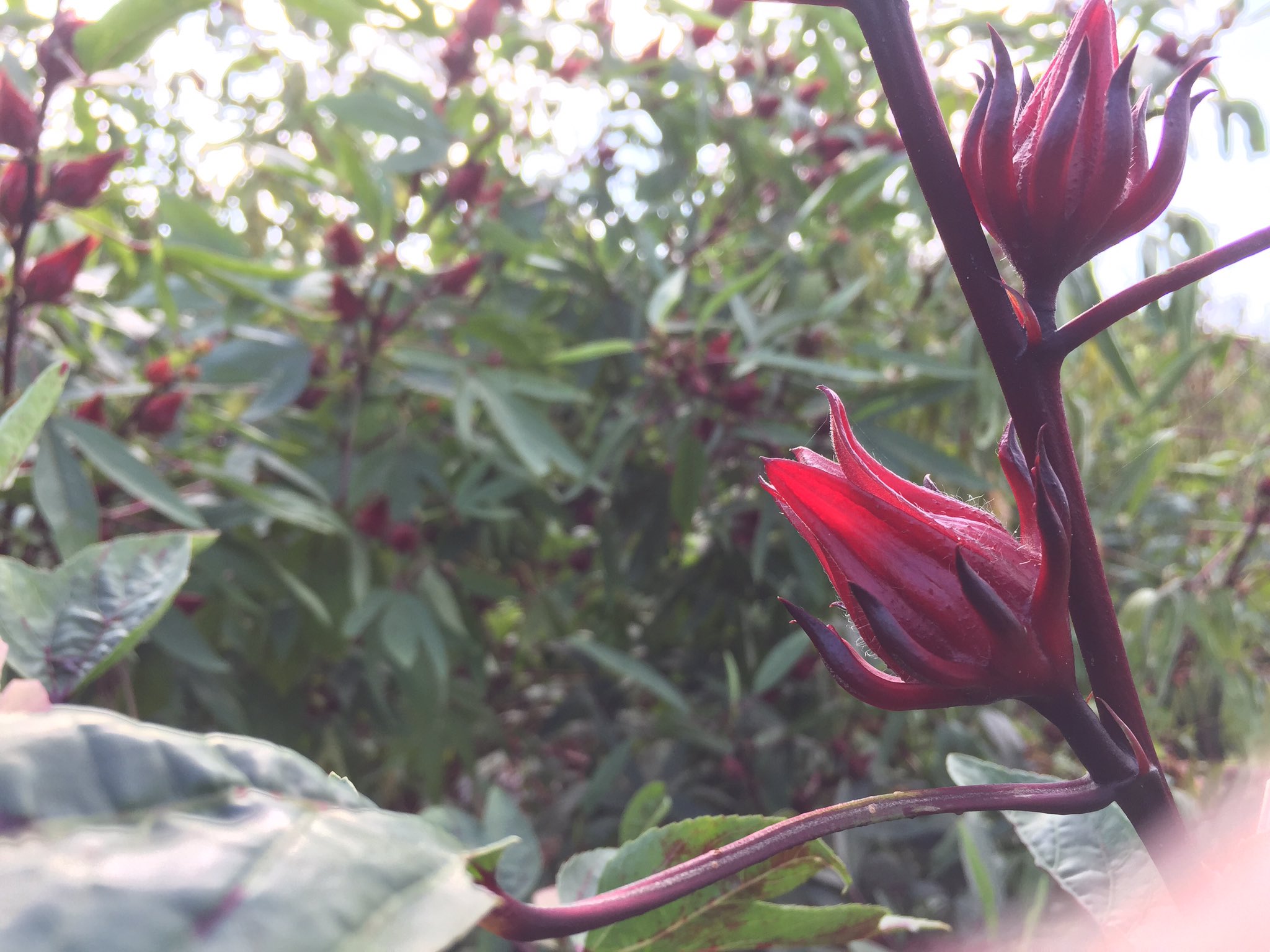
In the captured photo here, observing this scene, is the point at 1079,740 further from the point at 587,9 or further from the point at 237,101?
the point at 237,101

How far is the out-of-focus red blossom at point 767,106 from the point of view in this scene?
137 cm

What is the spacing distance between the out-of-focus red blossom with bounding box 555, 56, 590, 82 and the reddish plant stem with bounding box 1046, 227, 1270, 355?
1.29 meters

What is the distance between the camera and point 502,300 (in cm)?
126

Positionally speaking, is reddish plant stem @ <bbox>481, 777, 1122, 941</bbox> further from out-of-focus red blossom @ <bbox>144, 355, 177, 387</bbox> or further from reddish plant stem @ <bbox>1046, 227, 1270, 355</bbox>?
out-of-focus red blossom @ <bbox>144, 355, 177, 387</bbox>

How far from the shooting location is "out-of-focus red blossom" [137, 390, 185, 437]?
2.66ft

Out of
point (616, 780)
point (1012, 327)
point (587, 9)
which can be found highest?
point (587, 9)

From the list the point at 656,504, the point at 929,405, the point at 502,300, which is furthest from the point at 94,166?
the point at 929,405

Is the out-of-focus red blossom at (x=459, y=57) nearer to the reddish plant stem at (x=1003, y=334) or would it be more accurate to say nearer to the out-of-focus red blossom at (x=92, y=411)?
the out-of-focus red blossom at (x=92, y=411)

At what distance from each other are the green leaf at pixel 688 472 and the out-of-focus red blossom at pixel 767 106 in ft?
2.13

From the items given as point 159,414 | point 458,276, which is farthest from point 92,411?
point 458,276

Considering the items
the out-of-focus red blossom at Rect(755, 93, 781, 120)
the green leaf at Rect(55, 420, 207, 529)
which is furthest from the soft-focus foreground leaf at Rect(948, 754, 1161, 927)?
the out-of-focus red blossom at Rect(755, 93, 781, 120)

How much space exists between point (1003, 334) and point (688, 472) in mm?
777

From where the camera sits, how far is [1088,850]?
339 millimetres

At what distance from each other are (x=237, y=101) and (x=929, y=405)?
144 cm
